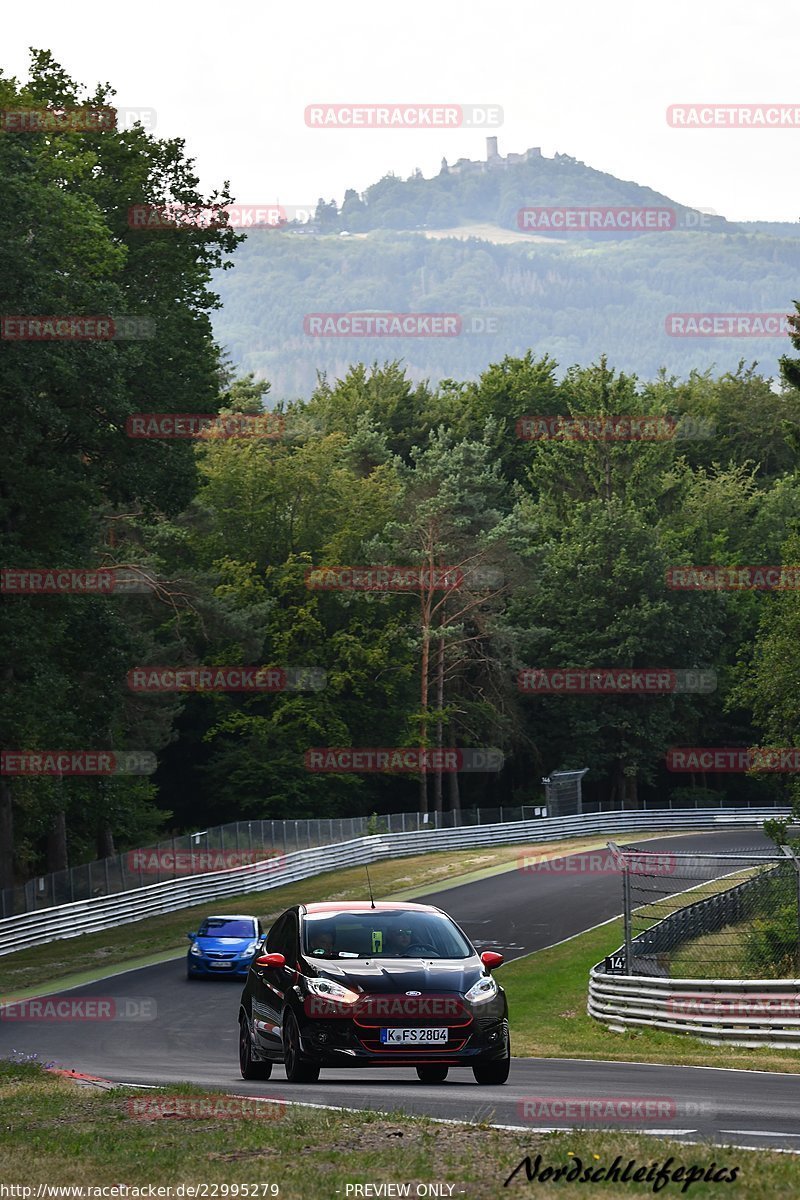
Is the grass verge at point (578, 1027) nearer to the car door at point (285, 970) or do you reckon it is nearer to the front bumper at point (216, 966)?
the car door at point (285, 970)

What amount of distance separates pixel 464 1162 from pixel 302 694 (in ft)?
224

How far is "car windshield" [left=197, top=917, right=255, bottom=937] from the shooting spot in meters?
35.6

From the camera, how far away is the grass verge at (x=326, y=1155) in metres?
8.30

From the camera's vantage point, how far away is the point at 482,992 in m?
13.6

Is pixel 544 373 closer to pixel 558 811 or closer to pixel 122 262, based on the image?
pixel 558 811

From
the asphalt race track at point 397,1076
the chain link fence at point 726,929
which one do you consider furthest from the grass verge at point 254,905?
the chain link fence at point 726,929

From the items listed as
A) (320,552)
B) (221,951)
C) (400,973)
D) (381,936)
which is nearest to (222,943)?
(221,951)

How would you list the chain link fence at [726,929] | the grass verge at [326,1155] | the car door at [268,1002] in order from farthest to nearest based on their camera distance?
the chain link fence at [726,929], the car door at [268,1002], the grass verge at [326,1155]

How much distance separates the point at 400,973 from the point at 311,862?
4293 cm

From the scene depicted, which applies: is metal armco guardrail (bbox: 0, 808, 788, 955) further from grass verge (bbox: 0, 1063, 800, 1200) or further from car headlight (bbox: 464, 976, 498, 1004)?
grass verge (bbox: 0, 1063, 800, 1200)

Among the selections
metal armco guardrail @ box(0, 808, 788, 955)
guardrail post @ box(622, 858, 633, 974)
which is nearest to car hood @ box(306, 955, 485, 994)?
guardrail post @ box(622, 858, 633, 974)

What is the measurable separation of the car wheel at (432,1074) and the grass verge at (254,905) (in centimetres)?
2027

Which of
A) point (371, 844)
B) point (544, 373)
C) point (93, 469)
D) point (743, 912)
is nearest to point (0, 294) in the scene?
point (93, 469)

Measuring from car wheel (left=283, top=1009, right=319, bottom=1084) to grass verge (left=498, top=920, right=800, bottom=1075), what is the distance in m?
5.08
